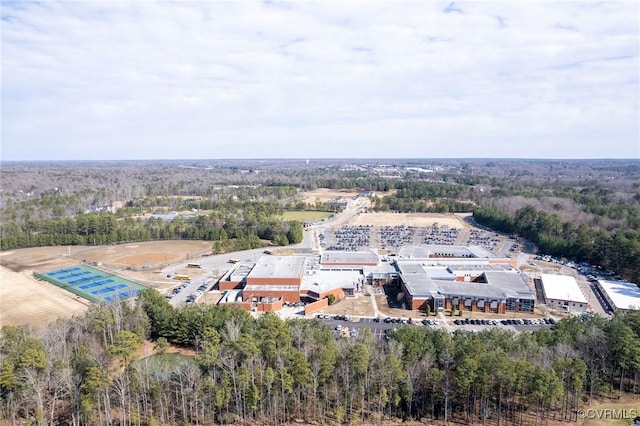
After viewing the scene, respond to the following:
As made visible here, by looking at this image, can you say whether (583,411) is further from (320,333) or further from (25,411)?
(25,411)

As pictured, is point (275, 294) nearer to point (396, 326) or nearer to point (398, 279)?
point (396, 326)

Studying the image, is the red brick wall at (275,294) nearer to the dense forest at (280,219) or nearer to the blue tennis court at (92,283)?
the blue tennis court at (92,283)

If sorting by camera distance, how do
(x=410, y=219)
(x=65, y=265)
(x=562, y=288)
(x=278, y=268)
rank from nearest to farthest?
(x=562, y=288)
(x=278, y=268)
(x=65, y=265)
(x=410, y=219)

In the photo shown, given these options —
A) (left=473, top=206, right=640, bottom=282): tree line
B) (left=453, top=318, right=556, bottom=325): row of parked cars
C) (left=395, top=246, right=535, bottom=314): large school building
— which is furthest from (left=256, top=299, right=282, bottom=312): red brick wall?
(left=473, top=206, right=640, bottom=282): tree line

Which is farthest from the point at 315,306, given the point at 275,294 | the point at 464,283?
the point at 464,283

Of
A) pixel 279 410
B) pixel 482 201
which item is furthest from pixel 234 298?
pixel 482 201

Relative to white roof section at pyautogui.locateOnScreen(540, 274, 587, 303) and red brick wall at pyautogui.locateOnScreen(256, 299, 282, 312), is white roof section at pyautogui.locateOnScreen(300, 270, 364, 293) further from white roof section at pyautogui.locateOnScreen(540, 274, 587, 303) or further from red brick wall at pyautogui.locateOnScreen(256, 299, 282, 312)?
white roof section at pyautogui.locateOnScreen(540, 274, 587, 303)
